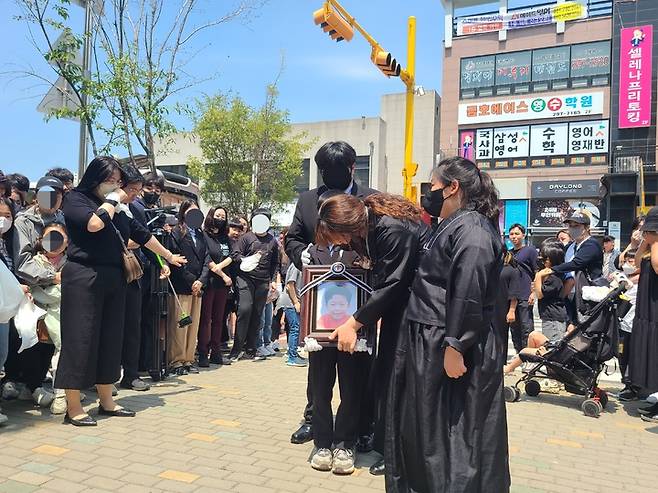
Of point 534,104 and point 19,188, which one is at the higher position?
point 534,104

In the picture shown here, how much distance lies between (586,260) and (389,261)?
4.16 metres

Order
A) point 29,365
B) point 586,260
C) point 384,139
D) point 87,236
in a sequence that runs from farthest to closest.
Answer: point 384,139, point 586,260, point 29,365, point 87,236

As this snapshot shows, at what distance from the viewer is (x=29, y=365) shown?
5199 millimetres

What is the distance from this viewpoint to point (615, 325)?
19.9ft

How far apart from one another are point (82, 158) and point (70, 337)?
564cm

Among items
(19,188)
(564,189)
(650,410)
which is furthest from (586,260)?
(564,189)

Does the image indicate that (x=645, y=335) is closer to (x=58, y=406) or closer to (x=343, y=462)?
(x=343, y=462)

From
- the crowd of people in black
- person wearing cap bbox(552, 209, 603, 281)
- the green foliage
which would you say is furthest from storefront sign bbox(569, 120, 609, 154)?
person wearing cap bbox(552, 209, 603, 281)

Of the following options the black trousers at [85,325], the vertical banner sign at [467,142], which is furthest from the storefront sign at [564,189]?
the black trousers at [85,325]

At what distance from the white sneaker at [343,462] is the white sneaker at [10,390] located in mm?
3189

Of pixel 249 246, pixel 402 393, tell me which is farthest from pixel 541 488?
pixel 249 246

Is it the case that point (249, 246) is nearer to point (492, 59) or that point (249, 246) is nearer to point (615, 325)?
point (615, 325)

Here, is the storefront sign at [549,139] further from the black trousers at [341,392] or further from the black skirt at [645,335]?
the black trousers at [341,392]

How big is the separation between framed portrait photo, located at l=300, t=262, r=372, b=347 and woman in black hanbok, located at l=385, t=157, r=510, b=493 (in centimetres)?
57
